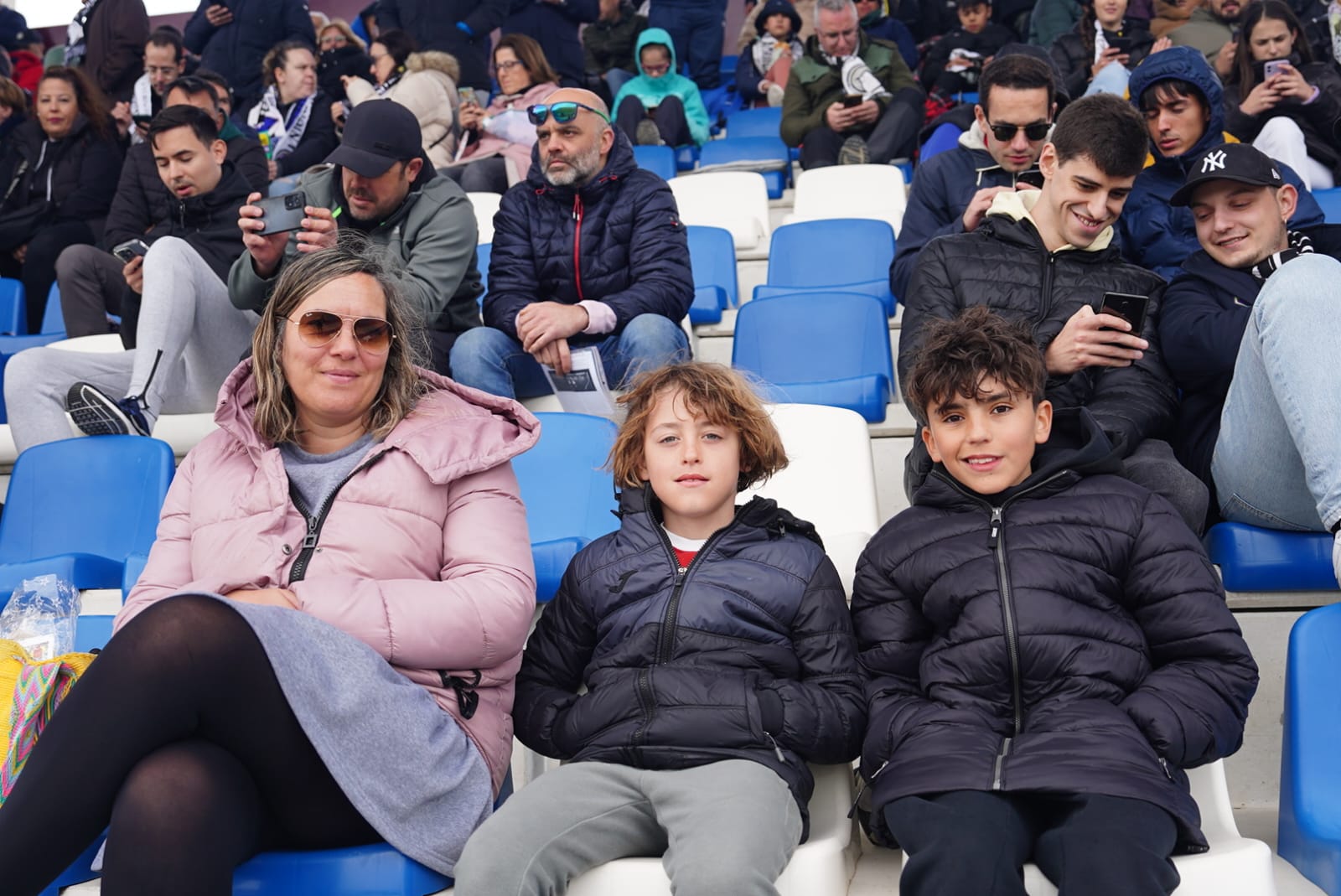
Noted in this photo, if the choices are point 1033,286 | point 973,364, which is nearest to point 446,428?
point 973,364

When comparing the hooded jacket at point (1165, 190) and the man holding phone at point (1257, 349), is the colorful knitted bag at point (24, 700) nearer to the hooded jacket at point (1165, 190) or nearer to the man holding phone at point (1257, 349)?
the man holding phone at point (1257, 349)

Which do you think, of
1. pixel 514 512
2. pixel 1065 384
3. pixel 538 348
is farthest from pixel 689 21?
pixel 514 512

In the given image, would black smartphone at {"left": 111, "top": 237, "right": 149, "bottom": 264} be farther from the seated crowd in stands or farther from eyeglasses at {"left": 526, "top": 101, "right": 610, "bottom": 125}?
eyeglasses at {"left": 526, "top": 101, "right": 610, "bottom": 125}

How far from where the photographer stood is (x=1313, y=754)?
1896mm

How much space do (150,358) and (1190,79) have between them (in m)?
2.73

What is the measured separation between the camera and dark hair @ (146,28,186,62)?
6801 millimetres

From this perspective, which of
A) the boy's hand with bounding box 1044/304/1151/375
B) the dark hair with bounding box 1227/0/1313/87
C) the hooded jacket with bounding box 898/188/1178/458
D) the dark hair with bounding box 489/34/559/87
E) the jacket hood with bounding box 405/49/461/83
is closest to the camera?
the boy's hand with bounding box 1044/304/1151/375

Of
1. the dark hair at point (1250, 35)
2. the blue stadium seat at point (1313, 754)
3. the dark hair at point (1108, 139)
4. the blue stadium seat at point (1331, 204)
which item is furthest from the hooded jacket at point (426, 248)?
the dark hair at point (1250, 35)

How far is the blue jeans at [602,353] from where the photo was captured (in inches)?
136

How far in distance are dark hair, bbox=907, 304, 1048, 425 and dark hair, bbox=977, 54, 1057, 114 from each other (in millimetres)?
1682

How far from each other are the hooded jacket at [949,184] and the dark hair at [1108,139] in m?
0.85

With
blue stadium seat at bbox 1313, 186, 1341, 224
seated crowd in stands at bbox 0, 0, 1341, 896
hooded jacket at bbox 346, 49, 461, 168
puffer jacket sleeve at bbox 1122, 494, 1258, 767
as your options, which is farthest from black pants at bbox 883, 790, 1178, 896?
hooded jacket at bbox 346, 49, 461, 168

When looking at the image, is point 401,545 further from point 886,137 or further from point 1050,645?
point 886,137

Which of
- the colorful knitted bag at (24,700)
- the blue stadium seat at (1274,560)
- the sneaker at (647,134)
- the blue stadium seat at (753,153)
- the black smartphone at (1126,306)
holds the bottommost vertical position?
the blue stadium seat at (1274,560)
